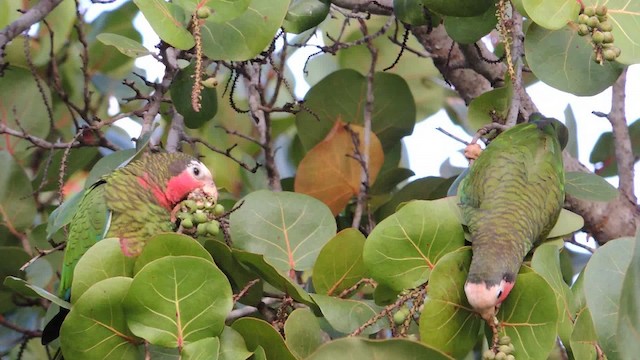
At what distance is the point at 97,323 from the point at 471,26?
1074 millimetres

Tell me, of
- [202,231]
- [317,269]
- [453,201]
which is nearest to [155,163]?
[202,231]

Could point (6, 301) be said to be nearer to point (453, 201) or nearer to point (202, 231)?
point (202, 231)

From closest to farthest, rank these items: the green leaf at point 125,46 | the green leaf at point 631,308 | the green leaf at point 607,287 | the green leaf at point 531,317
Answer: the green leaf at point 631,308 < the green leaf at point 607,287 < the green leaf at point 531,317 < the green leaf at point 125,46

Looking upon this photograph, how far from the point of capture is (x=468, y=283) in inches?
66.6

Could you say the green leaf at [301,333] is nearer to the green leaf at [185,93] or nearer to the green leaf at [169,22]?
the green leaf at [169,22]

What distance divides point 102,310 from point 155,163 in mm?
776

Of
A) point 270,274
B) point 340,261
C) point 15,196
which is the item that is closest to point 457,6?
point 340,261

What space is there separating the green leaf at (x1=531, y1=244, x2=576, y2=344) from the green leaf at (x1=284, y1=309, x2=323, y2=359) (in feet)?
1.38

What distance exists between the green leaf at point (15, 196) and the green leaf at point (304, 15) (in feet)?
3.00

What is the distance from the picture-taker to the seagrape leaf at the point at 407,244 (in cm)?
172

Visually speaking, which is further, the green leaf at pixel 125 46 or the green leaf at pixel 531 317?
the green leaf at pixel 125 46

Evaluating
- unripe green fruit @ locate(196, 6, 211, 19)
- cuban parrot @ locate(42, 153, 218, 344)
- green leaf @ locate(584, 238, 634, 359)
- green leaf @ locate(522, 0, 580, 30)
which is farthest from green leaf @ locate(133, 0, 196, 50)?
green leaf @ locate(584, 238, 634, 359)

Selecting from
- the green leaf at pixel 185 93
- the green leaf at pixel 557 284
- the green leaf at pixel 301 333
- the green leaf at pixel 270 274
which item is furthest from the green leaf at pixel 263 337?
the green leaf at pixel 185 93

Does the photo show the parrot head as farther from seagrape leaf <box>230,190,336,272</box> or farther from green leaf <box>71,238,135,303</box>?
green leaf <box>71,238,135,303</box>
